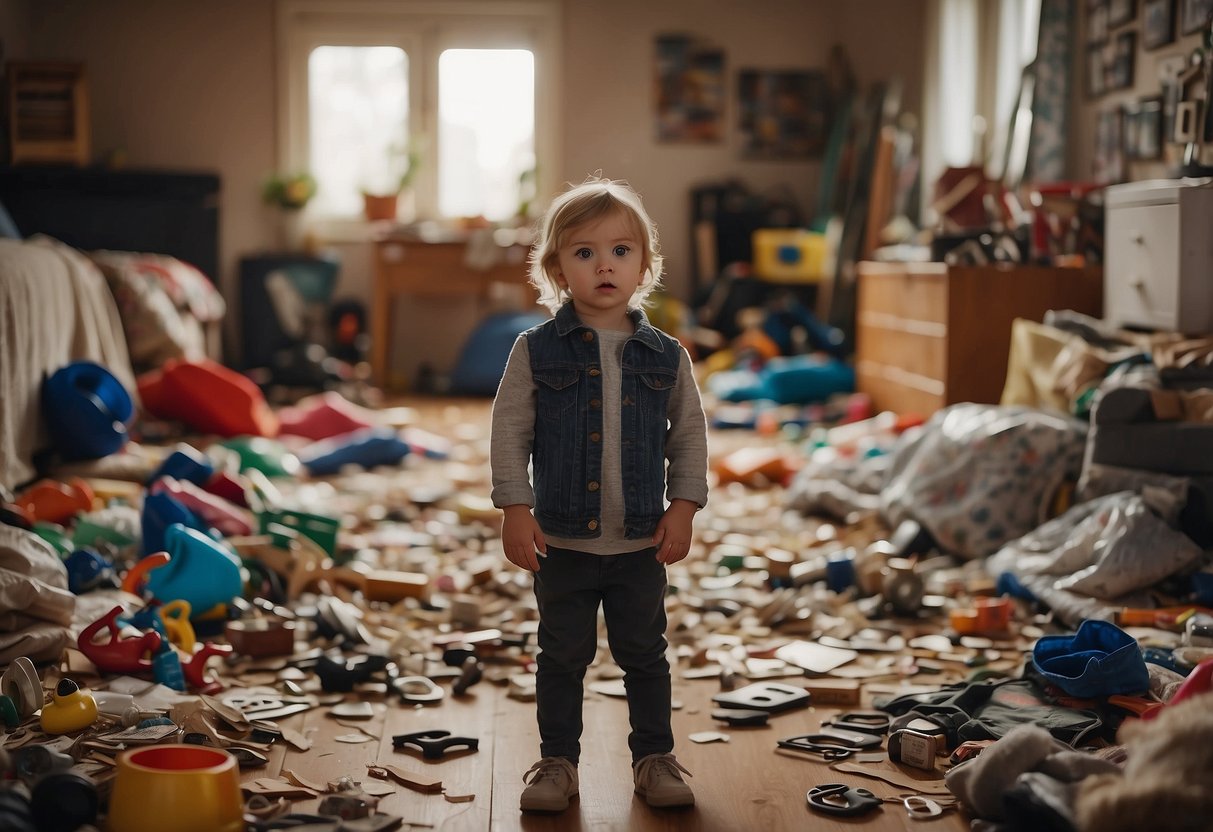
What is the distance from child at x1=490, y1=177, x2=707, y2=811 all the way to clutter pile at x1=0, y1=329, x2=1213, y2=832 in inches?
8.5

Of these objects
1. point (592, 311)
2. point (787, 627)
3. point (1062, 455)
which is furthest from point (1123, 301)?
point (592, 311)

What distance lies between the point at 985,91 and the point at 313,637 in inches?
181

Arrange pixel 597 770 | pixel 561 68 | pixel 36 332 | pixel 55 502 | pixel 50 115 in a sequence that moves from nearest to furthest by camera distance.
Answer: pixel 597 770 → pixel 55 502 → pixel 36 332 → pixel 50 115 → pixel 561 68

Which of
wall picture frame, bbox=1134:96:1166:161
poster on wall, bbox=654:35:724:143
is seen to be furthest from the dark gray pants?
poster on wall, bbox=654:35:724:143

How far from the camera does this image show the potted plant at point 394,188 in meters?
7.26

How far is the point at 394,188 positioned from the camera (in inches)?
293

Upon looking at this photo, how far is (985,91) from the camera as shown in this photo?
5969mm

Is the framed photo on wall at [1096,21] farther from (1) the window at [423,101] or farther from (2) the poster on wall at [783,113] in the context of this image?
(1) the window at [423,101]

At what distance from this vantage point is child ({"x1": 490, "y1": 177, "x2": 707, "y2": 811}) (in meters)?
1.70

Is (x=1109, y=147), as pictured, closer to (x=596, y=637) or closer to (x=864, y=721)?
(x=864, y=721)

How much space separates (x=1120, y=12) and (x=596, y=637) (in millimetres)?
3523

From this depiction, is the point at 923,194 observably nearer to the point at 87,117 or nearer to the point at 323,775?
the point at 87,117

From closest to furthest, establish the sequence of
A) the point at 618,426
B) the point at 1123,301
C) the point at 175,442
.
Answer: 1. the point at 618,426
2. the point at 1123,301
3. the point at 175,442

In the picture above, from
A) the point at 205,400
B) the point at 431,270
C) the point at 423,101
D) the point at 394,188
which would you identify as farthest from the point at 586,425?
the point at 423,101
